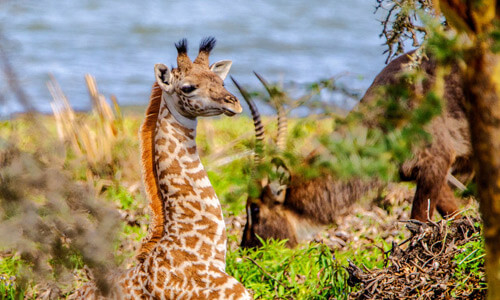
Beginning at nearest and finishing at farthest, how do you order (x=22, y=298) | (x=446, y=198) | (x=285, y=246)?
1. (x=22, y=298)
2. (x=285, y=246)
3. (x=446, y=198)

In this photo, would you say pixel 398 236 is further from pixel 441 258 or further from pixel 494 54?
pixel 494 54

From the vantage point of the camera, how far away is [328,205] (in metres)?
6.38

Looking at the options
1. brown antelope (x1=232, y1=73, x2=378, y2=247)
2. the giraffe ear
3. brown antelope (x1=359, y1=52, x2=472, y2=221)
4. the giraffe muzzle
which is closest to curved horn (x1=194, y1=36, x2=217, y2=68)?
the giraffe ear

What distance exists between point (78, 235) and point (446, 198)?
13.3 ft

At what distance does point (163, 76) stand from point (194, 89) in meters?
0.24

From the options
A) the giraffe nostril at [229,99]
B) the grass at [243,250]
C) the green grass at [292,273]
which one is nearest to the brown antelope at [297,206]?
the grass at [243,250]

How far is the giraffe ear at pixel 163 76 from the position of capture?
3.90 metres

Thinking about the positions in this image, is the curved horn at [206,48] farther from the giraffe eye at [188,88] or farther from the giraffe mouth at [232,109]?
the giraffe mouth at [232,109]

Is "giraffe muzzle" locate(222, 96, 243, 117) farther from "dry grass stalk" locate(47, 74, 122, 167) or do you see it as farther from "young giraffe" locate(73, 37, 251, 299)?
"dry grass stalk" locate(47, 74, 122, 167)

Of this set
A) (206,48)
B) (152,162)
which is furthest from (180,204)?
(206,48)

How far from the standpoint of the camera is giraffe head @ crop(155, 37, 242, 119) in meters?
3.74

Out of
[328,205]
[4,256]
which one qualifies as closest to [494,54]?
[328,205]

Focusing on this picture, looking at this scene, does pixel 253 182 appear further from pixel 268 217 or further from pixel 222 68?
pixel 268 217

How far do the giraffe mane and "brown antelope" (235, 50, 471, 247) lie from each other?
6.74ft
